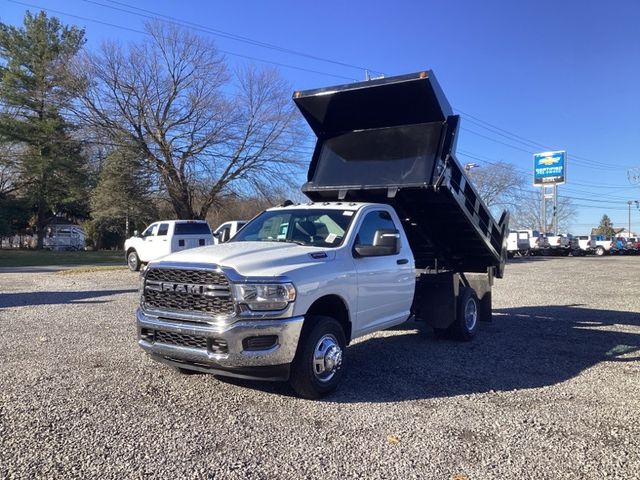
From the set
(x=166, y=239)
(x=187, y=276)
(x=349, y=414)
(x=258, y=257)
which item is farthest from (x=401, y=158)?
(x=166, y=239)

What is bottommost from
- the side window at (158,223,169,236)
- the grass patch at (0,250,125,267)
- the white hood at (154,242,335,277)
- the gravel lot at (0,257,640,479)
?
the gravel lot at (0,257,640,479)

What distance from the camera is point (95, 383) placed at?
5402mm

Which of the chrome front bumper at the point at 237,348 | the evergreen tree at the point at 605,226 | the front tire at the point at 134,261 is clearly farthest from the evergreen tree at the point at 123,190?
the evergreen tree at the point at 605,226

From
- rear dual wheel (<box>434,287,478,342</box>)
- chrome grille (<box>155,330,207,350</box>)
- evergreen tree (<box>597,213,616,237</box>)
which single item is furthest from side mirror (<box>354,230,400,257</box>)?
evergreen tree (<box>597,213,616,237</box>)

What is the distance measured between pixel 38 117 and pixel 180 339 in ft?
147

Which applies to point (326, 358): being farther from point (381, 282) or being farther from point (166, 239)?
point (166, 239)

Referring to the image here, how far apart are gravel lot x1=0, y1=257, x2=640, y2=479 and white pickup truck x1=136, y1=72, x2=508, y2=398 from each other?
0.45 metres

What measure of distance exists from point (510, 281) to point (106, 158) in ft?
90.3

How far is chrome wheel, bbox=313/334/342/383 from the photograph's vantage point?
492cm

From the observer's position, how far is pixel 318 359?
4.92m

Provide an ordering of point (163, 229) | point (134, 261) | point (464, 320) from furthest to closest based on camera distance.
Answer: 1. point (134, 261)
2. point (163, 229)
3. point (464, 320)

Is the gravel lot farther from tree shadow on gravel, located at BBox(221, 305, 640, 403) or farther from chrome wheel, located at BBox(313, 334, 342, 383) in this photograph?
chrome wheel, located at BBox(313, 334, 342, 383)

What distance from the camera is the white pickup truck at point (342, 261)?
4586 millimetres

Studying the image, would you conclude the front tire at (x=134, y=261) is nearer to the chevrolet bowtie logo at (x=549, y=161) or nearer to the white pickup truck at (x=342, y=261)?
the white pickup truck at (x=342, y=261)
